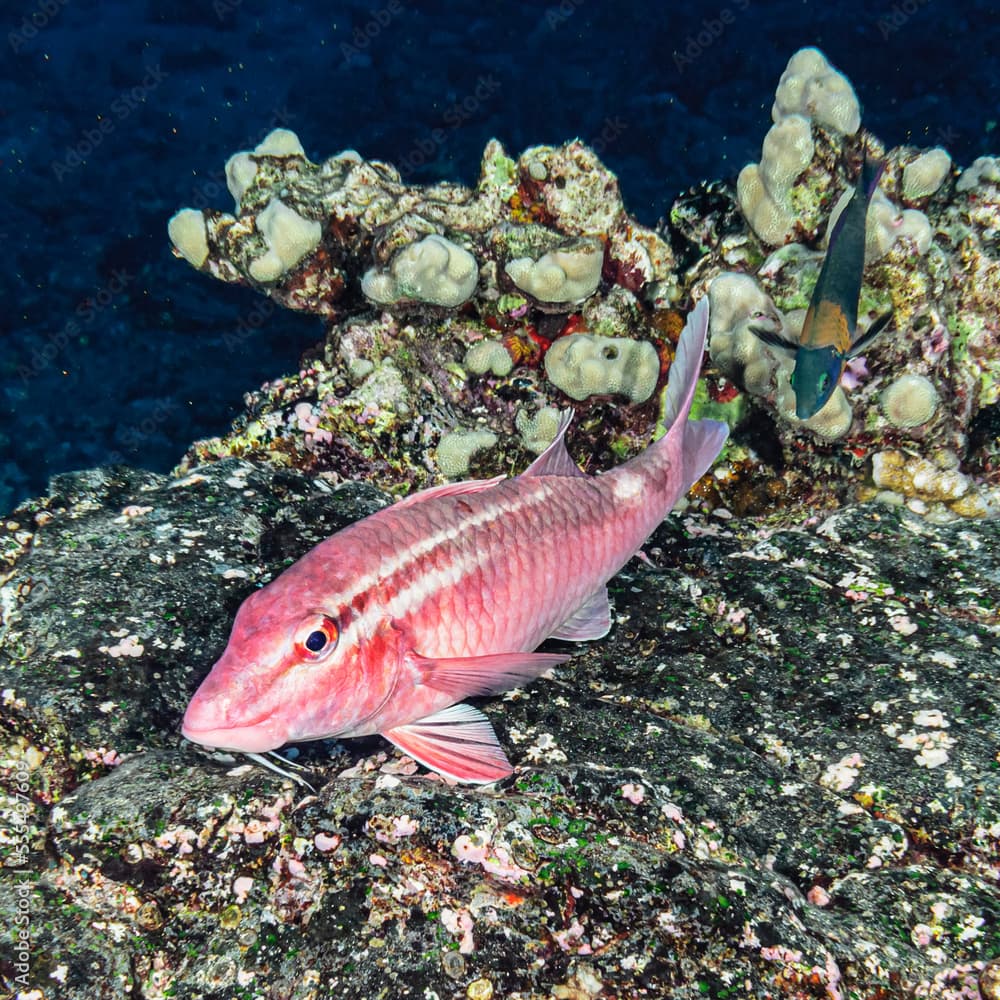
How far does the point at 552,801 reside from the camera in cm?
239

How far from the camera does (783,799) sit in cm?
268

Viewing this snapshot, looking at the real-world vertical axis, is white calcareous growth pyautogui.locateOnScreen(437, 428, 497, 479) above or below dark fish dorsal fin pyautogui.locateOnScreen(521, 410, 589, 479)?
above

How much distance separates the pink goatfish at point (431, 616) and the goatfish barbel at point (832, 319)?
0.82m

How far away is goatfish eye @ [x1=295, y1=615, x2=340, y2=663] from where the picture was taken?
2.24m

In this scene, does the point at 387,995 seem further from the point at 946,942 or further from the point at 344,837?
the point at 946,942

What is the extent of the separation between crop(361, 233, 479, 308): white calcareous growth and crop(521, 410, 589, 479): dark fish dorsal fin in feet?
5.02

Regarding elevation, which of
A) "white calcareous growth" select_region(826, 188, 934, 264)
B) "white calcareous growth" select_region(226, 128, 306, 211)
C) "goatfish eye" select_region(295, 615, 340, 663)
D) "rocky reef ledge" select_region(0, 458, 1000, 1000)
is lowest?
"rocky reef ledge" select_region(0, 458, 1000, 1000)

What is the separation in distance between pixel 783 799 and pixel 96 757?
8.77 ft

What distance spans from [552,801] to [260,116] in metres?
16.7

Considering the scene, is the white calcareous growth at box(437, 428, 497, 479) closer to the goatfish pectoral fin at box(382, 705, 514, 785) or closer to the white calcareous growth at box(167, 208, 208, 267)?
the goatfish pectoral fin at box(382, 705, 514, 785)

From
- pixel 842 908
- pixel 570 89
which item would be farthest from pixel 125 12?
pixel 842 908

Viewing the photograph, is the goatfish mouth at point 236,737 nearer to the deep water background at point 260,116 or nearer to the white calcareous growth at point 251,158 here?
the white calcareous growth at point 251,158

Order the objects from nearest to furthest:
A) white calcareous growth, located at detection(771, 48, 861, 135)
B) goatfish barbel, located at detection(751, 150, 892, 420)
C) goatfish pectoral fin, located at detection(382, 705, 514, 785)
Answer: goatfish pectoral fin, located at detection(382, 705, 514, 785) < goatfish barbel, located at detection(751, 150, 892, 420) < white calcareous growth, located at detection(771, 48, 861, 135)

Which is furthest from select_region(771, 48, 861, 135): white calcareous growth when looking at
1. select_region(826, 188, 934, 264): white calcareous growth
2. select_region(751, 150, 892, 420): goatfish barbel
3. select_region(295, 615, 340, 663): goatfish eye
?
select_region(295, 615, 340, 663): goatfish eye
